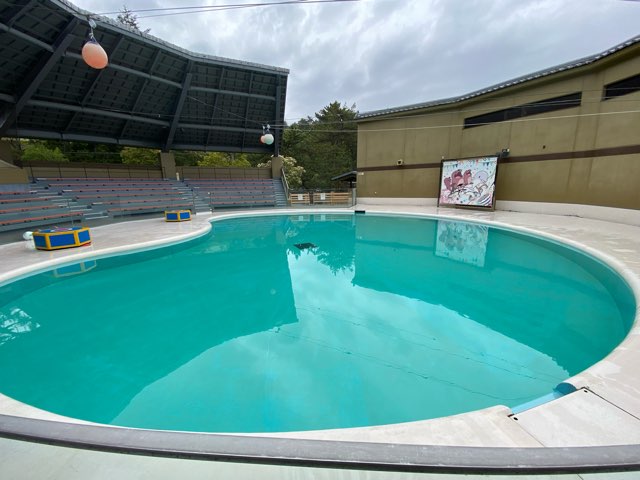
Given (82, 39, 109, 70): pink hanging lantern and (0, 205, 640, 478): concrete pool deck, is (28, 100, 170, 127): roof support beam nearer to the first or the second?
(82, 39, 109, 70): pink hanging lantern

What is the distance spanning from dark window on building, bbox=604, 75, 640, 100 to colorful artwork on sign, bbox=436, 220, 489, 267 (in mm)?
6265

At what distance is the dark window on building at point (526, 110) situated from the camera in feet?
35.8

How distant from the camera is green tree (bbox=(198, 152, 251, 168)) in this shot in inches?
1059

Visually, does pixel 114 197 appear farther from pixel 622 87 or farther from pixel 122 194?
pixel 622 87

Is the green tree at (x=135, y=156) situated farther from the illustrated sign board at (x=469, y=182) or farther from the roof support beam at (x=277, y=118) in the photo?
the illustrated sign board at (x=469, y=182)

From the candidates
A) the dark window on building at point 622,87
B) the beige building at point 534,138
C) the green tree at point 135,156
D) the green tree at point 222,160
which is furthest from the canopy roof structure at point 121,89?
the dark window on building at point 622,87

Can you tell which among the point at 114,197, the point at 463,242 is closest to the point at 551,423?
the point at 463,242

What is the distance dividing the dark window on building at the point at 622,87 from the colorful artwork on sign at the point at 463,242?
6.27 metres

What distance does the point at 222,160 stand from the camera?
2767 cm

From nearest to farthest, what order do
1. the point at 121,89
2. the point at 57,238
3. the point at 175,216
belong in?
the point at 57,238 < the point at 175,216 < the point at 121,89

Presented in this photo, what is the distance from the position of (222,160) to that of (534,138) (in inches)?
996

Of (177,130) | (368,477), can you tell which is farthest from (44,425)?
(177,130)

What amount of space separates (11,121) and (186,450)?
15889 millimetres

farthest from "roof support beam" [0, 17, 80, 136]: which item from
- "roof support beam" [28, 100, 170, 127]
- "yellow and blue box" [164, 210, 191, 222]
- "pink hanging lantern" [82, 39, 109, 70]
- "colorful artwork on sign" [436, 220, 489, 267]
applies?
"colorful artwork on sign" [436, 220, 489, 267]
